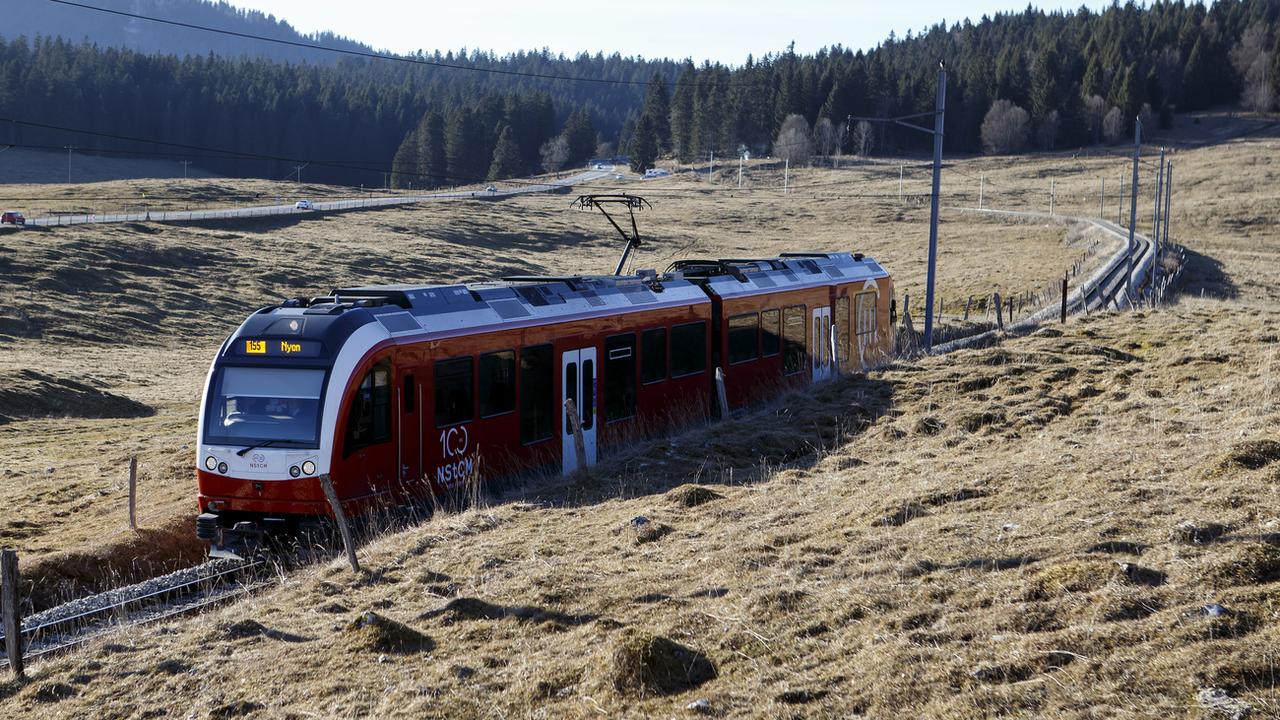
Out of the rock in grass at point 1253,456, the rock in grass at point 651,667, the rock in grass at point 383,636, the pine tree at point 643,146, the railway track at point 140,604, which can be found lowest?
the railway track at point 140,604

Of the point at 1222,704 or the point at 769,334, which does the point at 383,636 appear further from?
the point at 769,334

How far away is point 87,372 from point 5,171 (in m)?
110

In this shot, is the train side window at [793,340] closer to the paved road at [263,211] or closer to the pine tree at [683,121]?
the paved road at [263,211]

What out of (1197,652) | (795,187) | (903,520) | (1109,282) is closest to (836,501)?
(903,520)

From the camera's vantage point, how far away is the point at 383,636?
29.6ft

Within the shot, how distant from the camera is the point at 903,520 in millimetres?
10875

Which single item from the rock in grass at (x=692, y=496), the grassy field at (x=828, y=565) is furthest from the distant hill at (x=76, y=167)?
the rock in grass at (x=692, y=496)

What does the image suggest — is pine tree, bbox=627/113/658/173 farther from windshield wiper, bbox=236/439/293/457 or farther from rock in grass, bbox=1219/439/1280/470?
rock in grass, bbox=1219/439/1280/470

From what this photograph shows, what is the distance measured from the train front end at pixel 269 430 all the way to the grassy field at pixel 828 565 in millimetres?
1735

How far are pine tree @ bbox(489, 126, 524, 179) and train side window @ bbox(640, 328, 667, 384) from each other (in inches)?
5015

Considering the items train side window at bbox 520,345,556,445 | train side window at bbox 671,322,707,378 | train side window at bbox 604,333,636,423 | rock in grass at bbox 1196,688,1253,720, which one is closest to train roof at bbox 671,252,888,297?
train side window at bbox 671,322,707,378

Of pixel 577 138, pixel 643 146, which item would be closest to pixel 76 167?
pixel 577 138

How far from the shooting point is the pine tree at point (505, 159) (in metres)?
146

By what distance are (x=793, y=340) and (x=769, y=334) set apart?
129cm
